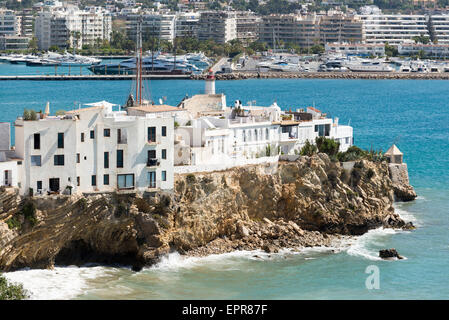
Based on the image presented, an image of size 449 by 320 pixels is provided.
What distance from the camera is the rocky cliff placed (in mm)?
36094

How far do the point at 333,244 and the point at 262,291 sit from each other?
619 centimetres

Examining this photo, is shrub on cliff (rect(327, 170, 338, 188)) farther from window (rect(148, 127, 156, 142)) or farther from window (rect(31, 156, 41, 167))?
window (rect(31, 156, 41, 167))

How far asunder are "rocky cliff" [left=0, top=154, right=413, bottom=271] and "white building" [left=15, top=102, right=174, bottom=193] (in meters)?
0.62

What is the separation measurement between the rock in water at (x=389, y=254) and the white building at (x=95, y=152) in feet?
26.3

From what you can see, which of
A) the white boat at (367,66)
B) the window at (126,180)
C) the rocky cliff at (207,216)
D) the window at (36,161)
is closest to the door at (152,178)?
the rocky cliff at (207,216)

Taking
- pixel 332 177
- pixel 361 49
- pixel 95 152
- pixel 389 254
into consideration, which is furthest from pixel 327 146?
pixel 361 49

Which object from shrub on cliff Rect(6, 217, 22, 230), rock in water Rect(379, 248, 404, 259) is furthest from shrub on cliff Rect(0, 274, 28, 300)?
rock in water Rect(379, 248, 404, 259)

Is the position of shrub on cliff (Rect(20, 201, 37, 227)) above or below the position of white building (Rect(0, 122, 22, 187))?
below

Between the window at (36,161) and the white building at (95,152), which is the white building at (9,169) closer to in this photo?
the white building at (95,152)

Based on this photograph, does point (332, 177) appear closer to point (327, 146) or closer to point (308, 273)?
point (327, 146)

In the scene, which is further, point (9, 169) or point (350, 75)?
point (350, 75)

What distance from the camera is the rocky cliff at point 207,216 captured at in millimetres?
36094

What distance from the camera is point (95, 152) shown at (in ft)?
124

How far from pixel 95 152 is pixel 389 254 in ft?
36.8
